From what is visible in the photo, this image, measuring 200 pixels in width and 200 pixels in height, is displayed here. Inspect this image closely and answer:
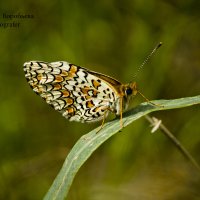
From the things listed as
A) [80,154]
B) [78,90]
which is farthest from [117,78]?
[80,154]

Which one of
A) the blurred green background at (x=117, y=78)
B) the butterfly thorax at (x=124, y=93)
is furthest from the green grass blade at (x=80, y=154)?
the blurred green background at (x=117, y=78)

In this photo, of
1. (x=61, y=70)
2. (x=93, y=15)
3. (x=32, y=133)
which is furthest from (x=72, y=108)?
(x=93, y=15)

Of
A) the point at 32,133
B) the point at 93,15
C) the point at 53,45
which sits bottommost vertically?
the point at 32,133

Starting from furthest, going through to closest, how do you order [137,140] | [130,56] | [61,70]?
1. [130,56]
2. [137,140]
3. [61,70]

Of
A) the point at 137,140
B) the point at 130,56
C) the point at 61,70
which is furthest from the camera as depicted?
the point at 130,56

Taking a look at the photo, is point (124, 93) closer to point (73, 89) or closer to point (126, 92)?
point (126, 92)

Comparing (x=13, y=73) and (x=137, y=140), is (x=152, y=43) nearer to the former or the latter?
(x=137, y=140)

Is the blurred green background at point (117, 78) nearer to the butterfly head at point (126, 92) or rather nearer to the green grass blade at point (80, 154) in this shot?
the butterfly head at point (126, 92)
